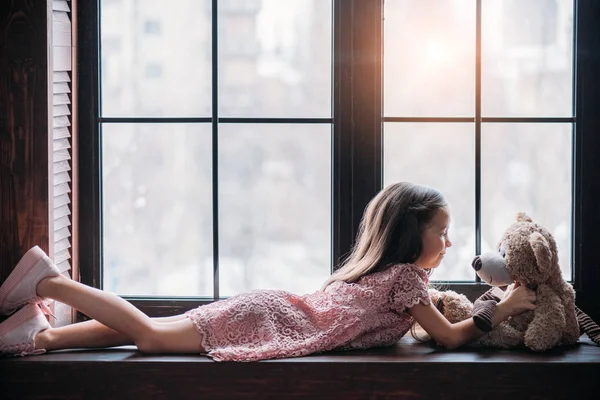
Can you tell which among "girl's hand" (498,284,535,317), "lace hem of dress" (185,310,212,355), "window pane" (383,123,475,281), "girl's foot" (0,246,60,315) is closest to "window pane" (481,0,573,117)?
"window pane" (383,123,475,281)

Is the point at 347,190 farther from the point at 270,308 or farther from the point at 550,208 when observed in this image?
the point at 550,208

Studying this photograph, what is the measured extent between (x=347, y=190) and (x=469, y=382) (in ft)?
2.33

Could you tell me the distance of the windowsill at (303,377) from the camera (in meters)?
1.82

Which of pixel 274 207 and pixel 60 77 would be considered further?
pixel 274 207

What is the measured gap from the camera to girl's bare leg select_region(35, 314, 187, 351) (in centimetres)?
192

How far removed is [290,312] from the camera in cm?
196

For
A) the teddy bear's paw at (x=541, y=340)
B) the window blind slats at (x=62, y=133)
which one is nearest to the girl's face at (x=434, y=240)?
the teddy bear's paw at (x=541, y=340)

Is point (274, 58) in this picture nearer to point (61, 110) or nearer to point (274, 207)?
point (274, 207)

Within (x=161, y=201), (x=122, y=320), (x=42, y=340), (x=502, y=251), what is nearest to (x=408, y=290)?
(x=502, y=251)

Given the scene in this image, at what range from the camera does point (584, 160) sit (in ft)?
7.38

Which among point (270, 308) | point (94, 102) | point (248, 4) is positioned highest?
point (248, 4)

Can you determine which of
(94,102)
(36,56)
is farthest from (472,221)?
(36,56)

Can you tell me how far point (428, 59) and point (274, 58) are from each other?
482mm

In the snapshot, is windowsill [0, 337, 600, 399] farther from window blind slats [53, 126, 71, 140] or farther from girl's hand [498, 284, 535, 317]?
window blind slats [53, 126, 71, 140]
